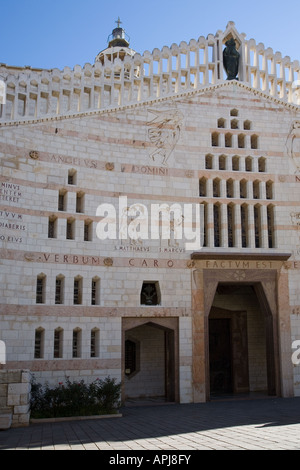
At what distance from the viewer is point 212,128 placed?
24.7 meters

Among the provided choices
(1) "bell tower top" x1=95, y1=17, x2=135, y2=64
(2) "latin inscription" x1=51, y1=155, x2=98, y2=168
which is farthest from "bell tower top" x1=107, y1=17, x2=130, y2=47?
(2) "latin inscription" x1=51, y1=155, x2=98, y2=168

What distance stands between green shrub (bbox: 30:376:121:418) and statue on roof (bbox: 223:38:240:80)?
630 inches

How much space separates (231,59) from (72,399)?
58.6ft

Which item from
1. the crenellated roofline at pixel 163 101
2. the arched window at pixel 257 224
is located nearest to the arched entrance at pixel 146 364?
the arched window at pixel 257 224

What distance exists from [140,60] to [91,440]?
17.5 metres

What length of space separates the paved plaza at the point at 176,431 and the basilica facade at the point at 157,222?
3.72 metres

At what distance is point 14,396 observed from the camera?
601 inches

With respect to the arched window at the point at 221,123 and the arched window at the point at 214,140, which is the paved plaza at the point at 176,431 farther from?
the arched window at the point at 221,123

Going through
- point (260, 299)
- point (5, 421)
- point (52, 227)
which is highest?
point (52, 227)

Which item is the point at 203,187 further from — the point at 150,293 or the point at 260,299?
the point at 260,299

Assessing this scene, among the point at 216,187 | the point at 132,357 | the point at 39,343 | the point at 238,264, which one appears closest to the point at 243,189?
the point at 216,187

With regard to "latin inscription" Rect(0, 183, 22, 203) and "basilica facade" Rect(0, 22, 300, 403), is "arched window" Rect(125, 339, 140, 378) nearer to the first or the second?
"basilica facade" Rect(0, 22, 300, 403)

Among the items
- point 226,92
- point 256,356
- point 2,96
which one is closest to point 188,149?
point 226,92

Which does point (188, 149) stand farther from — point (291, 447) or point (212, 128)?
point (291, 447)
